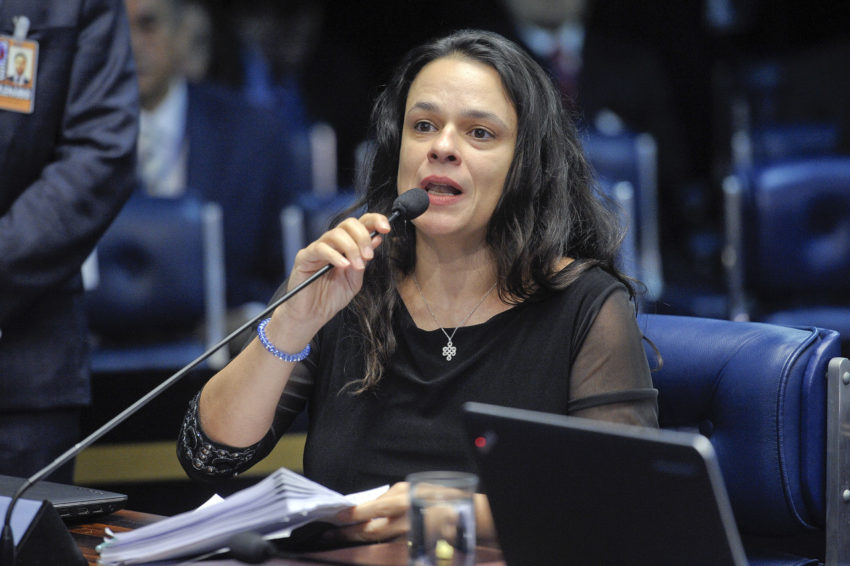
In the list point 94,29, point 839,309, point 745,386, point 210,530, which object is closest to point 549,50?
point 839,309

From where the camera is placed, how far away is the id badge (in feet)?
6.14

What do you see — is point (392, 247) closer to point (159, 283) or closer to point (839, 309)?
point (159, 283)

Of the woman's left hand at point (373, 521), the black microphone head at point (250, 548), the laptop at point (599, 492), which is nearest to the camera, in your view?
the laptop at point (599, 492)

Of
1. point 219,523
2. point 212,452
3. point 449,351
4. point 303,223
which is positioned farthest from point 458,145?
point 303,223

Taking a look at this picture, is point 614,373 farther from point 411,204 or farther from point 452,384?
point 411,204

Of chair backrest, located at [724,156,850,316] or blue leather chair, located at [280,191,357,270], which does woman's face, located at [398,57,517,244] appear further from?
blue leather chair, located at [280,191,357,270]

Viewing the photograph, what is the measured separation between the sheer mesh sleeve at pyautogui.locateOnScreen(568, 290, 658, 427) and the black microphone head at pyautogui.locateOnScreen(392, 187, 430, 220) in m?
0.31

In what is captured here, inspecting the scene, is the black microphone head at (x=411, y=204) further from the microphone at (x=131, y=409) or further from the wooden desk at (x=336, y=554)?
the wooden desk at (x=336, y=554)

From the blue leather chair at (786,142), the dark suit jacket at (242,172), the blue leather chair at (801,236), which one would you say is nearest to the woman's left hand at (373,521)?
the blue leather chair at (801,236)

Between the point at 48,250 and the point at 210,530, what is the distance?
834 mm

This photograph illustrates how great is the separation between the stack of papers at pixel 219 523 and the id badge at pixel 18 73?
95cm

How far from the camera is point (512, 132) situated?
1.70 metres

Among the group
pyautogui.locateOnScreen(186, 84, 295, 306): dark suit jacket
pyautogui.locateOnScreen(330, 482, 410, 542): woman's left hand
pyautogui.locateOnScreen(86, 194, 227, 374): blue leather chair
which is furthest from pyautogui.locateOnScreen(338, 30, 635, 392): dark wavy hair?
pyautogui.locateOnScreen(186, 84, 295, 306): dark suit jacket

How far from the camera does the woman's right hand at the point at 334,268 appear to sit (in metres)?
1.42
